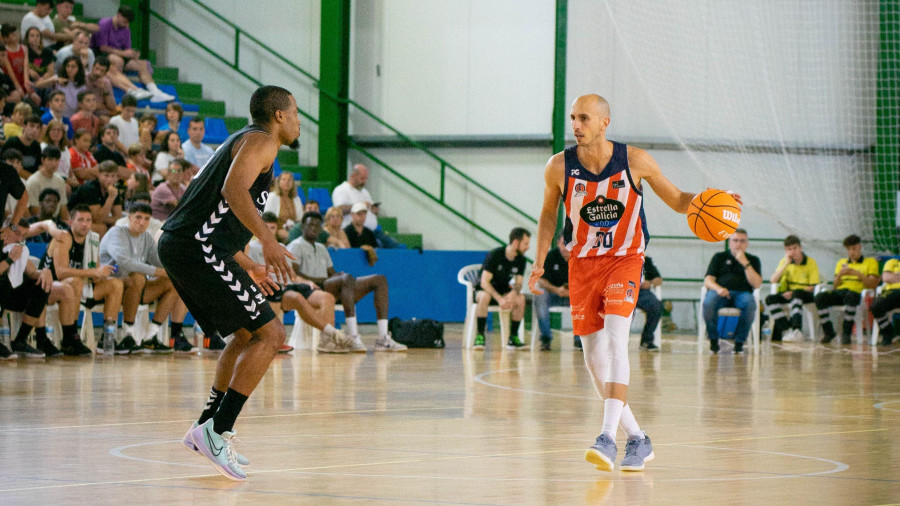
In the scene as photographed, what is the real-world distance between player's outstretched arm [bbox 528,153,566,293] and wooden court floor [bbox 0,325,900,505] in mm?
895

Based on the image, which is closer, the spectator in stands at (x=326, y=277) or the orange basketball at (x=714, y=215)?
the orange basketball at (x=714, y=215)

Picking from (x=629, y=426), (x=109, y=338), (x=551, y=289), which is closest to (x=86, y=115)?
(x=109, y=338)

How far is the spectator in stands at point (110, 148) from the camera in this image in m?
14.3

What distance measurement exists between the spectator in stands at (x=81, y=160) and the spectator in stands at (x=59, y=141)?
2.6 inches

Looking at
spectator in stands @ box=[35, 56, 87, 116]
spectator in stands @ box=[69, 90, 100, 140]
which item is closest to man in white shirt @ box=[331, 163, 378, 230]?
spectator in stands @ box=[69, 90, 100, 140]

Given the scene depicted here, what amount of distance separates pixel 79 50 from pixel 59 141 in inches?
127

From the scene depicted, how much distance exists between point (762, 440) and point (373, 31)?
608 inches

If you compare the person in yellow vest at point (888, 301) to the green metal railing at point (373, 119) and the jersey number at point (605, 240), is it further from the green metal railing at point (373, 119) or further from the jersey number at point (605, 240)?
the jersey number at point (605, 240)

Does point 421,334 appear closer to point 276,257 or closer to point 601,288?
point 601,288

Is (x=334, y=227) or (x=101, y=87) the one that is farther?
(x=101, y=87)

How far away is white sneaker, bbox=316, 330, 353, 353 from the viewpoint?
507 inches

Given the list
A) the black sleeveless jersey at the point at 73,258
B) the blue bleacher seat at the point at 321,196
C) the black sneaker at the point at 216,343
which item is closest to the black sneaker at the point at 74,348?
the black sleeveless jersey at the point at 73,258

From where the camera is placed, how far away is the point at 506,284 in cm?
1465

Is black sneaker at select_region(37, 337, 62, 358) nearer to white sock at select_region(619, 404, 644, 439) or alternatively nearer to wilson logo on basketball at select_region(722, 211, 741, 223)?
white sock at select_region(619, 404, 644, 439)
